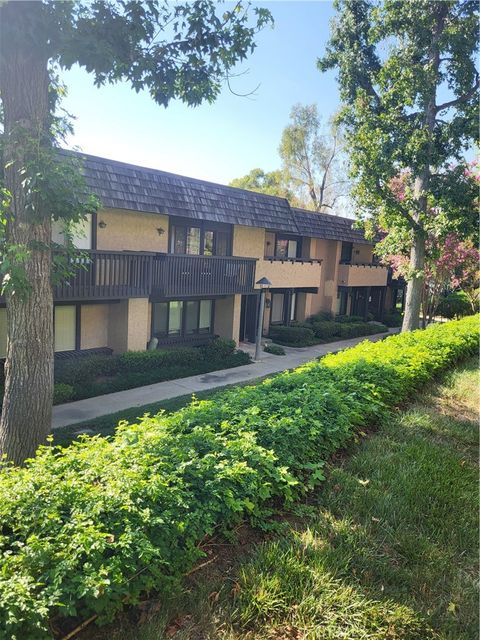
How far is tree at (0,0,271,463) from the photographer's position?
536 centimetres

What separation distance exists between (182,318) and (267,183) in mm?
32291

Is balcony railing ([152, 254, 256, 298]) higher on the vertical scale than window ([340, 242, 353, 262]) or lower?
lower

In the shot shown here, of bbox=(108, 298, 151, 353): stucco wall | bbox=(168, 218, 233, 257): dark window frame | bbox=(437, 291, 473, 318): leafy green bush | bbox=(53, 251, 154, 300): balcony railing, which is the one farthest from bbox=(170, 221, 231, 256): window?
bbox=(437, 291, 473, 318): leafy green bush

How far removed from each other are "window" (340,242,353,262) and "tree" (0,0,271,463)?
66.9ft

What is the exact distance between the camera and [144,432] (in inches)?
168

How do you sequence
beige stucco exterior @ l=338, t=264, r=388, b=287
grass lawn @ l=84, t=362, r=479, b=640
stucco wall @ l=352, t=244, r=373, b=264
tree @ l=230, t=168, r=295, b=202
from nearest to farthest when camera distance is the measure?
grass lawn @ l=84, t=362, r=479, b=640 → beige stucco exterior @ l=338, t=264, r=388, b=287 → stucco wall @ l=352, t=244, r=373, b=264 → tree @ l=230, t=168, r=295, b=202

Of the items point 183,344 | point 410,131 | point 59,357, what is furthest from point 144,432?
point 410,131

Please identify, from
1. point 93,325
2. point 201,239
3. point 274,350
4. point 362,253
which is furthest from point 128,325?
point 362,253

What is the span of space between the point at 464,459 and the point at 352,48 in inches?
559

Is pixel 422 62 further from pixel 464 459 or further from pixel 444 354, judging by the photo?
pixel 464 459

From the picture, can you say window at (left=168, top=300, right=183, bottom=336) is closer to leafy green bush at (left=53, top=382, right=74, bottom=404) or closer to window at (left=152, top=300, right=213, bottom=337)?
window at (left=152, top=300, right=213, bottom=337)

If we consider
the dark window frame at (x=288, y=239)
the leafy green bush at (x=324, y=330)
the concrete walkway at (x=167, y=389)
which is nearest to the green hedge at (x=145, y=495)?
the concrete walkway at (x=167, y=389)

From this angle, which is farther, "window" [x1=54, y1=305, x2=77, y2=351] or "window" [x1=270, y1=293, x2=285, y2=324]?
"window" [x1=270, y1=293, x2=285, y2=324]

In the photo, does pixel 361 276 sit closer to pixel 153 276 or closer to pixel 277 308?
pixel 277 308
